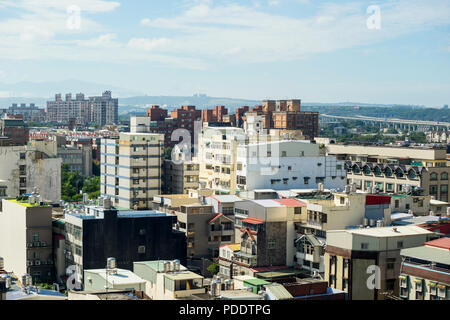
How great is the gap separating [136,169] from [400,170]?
380 inches

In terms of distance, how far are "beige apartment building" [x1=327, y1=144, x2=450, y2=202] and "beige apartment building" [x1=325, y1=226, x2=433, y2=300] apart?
9.34 meters

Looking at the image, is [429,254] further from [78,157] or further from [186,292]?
[78,157]

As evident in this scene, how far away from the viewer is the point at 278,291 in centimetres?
1098

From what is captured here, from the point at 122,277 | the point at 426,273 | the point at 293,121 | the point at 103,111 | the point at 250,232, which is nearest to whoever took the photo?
the point at 426,273

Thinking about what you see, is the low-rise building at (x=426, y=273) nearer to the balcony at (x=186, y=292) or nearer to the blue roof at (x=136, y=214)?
the balcony at (x=186, y=292)

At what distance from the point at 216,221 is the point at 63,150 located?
86.9 feet

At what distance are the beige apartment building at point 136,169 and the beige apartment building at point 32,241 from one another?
25.1ft

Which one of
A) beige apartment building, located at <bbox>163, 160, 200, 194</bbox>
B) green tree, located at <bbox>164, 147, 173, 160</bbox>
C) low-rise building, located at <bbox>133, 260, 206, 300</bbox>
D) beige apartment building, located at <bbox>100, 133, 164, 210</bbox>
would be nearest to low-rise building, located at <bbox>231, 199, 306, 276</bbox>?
low-rise building, located at <bbox>133, 260, 206, 300</bbox>

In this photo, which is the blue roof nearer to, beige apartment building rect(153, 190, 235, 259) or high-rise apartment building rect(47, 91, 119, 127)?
beige apartment building rect(153, 190, 235, 259)

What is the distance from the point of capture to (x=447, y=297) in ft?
34.4

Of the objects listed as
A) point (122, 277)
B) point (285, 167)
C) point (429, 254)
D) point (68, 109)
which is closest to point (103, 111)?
point (68, 109)

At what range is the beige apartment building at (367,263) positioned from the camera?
1225cm
